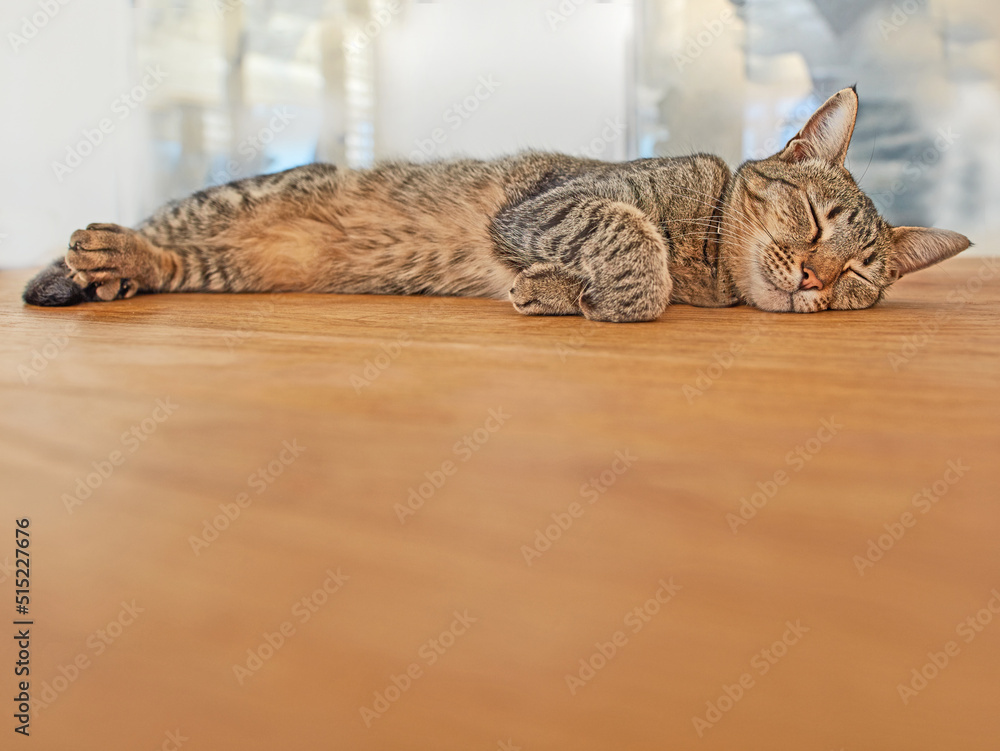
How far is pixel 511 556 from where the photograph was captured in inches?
20.0

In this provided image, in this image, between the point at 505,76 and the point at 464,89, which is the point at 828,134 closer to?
the point at 505,76

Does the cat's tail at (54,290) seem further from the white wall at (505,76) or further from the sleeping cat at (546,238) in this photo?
the white wall at (505,76)

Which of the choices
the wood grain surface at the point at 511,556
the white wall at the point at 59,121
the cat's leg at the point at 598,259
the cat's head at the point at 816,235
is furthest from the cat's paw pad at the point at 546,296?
the white wall at the point at 59,121

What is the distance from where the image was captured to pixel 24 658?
0.57m

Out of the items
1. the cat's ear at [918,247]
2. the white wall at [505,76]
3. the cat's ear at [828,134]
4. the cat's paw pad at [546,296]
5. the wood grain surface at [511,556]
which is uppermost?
the white wall at [505,76]

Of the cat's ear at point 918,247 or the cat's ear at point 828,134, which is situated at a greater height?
the cat's ear at point 828,134

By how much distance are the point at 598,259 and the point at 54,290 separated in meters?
0.95

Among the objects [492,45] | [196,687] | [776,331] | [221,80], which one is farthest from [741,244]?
[221,80]

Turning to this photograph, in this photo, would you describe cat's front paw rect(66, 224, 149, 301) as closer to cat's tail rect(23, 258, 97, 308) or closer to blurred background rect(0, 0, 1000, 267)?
cat's tail rect(23, 258, 97, 308)

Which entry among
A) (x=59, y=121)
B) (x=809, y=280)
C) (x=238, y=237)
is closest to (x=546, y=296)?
(x=809, y=280)

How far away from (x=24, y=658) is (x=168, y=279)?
104cm

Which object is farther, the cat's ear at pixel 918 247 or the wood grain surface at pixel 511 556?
the cat's ear at pixel 918 247

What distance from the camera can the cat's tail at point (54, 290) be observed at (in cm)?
122

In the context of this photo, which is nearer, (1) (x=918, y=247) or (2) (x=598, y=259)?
(2) (x=598, y=259)
